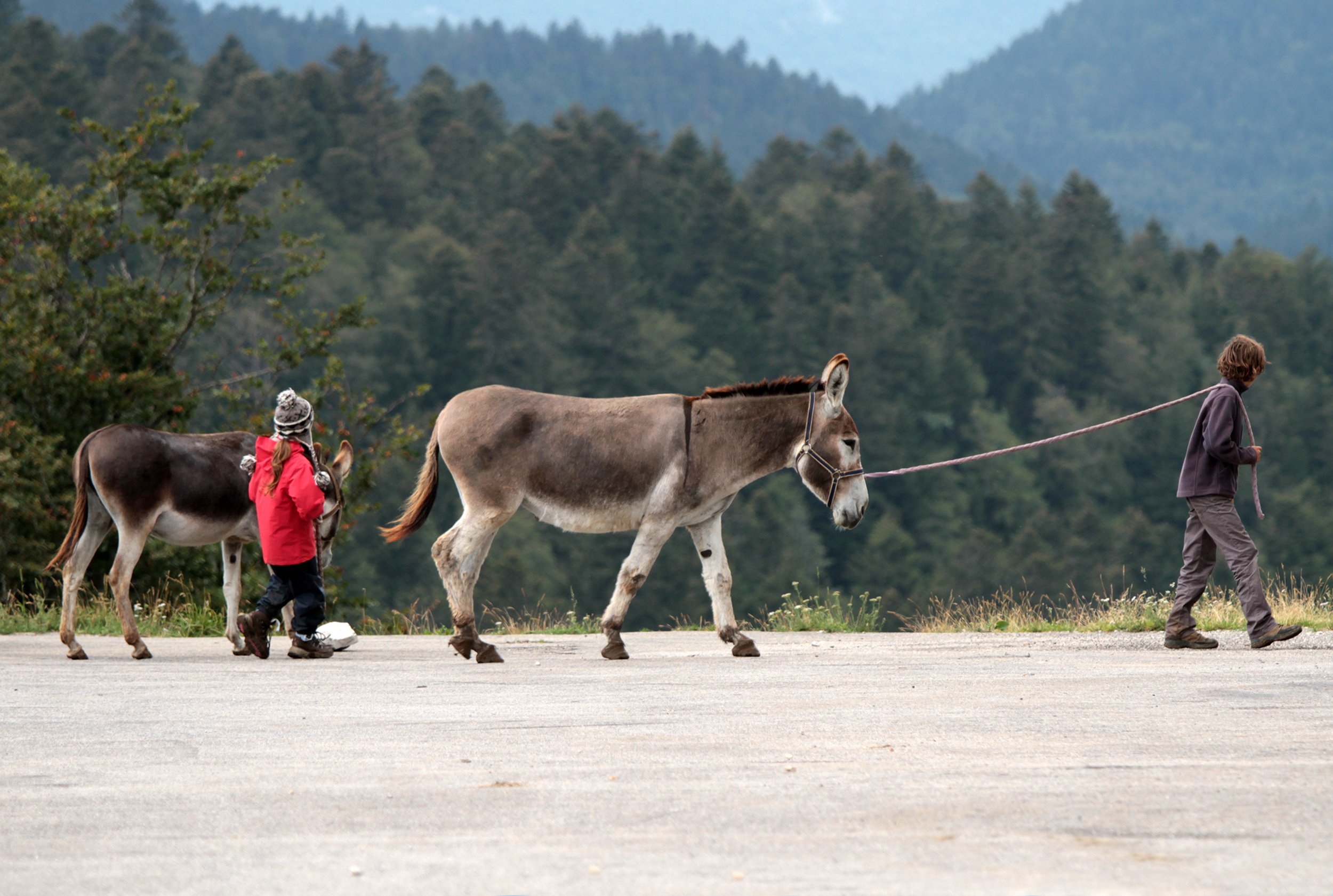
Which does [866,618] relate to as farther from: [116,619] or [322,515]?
[116,619]

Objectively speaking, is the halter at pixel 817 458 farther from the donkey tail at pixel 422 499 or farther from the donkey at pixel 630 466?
the donkey tail at pixel 422 499

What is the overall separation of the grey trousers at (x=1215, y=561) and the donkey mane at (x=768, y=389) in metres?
2.90

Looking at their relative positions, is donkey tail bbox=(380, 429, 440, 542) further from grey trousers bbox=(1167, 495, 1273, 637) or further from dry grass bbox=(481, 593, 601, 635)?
grey trousers bbox=(1167, 495, 1273, 637)

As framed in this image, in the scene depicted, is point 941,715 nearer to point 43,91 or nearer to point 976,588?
point 976,588

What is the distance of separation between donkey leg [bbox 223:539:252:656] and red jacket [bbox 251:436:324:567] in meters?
1.27

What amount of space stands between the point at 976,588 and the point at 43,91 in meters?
64.8

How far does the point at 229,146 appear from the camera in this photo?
112625 mm

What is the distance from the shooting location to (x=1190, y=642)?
38.2ft

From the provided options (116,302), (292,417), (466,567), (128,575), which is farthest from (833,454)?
(116,302)

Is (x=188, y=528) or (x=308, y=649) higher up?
(x=188, y=528)

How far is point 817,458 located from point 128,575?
5138 mm

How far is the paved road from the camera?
4.98m

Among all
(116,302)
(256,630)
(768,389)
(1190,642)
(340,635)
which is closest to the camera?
(1190,642)

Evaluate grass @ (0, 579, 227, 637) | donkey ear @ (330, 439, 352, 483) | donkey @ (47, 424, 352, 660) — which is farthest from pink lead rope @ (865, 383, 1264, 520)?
grass @ (0, 579, 227, 637)
